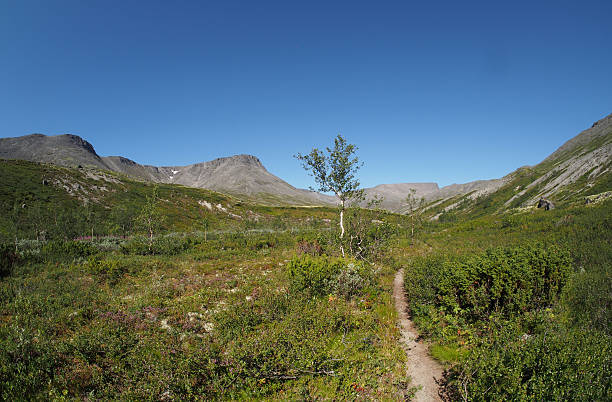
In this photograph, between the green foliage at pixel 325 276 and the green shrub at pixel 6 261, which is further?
the green shrub at pixel 6 261

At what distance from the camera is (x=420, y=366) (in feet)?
22.6

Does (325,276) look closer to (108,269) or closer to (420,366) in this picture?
(420,366)

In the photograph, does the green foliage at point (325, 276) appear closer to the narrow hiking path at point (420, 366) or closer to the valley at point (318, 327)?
the valley at point (318, 327)

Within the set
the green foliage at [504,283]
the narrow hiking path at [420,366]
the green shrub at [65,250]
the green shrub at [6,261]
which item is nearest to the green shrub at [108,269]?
the green shrub at [6,261]

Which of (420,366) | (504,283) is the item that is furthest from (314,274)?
(504,283)

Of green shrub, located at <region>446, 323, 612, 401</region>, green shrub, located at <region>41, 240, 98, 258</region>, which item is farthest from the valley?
green shrub, located at <region>41, 240, 98, 258</region>

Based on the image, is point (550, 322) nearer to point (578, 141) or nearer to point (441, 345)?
point (441, 345)

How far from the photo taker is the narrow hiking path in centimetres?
581

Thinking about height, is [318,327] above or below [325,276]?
below

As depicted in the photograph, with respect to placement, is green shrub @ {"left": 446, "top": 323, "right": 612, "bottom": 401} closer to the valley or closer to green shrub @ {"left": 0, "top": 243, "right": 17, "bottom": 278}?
the valley

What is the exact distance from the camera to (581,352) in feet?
14.3

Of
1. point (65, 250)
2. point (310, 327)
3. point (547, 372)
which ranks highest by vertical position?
point (65, 250)

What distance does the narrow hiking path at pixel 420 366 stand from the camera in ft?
19.1

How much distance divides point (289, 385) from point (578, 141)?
199 m
